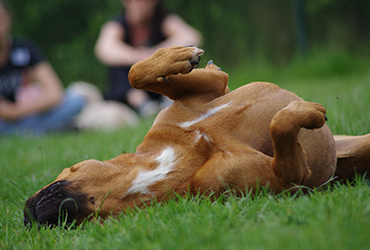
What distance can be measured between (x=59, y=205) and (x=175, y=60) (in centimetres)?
96

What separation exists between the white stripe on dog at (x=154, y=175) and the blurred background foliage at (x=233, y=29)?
24.1 feet

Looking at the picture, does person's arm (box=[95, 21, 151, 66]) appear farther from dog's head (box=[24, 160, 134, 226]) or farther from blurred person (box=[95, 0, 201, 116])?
dog's head (box=[24, 160, 134, 226])

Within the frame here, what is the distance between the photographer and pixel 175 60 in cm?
204

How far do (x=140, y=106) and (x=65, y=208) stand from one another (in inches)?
190

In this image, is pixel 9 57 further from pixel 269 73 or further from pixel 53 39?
pixel 53 39

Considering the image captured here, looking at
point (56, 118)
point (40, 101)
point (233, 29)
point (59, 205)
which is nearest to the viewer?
point (59, 205)

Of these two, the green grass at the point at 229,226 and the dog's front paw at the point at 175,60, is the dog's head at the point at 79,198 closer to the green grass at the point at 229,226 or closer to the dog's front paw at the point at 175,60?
the green grass at the point at 229,226

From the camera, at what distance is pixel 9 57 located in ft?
20.3

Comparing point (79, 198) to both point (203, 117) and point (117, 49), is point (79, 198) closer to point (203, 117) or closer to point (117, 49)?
point (203, 117)

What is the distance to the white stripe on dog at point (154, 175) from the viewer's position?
1.88 meters

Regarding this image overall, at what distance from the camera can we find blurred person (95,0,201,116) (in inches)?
255

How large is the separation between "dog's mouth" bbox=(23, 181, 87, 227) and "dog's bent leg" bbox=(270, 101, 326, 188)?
3.18 ft

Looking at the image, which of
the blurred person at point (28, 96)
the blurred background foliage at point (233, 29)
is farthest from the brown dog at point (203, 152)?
the blurred background foliage at point (233, 29)

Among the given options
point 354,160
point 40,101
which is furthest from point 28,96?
point 354,160
